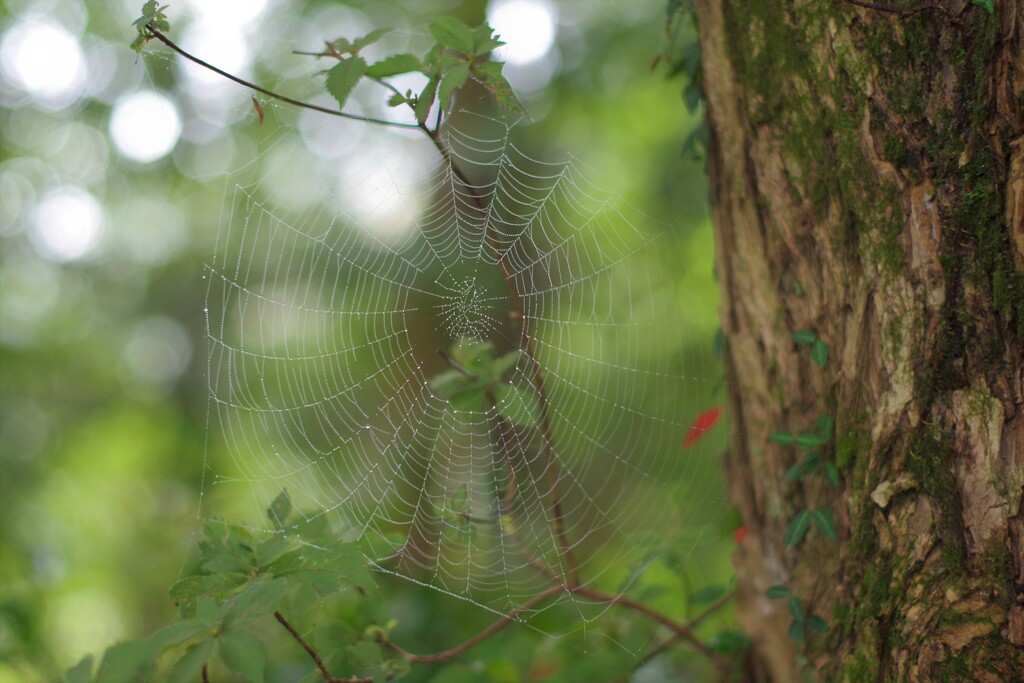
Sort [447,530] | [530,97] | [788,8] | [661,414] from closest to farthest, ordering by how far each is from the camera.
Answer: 1. [788,8]
2. [447,530]
3. [661,414]
4. [530,97]

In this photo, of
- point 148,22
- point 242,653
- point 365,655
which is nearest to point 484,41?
point 148,22

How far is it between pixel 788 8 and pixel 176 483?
706 cm

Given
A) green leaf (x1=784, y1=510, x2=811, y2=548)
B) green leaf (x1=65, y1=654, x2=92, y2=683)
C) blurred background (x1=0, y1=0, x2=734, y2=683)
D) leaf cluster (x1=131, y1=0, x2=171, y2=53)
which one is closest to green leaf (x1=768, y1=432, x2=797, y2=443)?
green leaf (x1=784, y1=510, x2=811, y2=548)

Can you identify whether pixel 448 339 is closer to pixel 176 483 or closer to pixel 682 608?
pixel 682 608

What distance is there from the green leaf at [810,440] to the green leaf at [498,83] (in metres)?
1.02

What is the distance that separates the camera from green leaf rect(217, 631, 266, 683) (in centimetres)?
119

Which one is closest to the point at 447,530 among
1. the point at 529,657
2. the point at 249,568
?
the point at 529,657

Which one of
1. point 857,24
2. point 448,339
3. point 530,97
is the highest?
point 530,97

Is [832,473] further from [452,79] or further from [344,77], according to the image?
[344,77]

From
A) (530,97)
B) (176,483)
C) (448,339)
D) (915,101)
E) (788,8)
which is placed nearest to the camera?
(915,101)

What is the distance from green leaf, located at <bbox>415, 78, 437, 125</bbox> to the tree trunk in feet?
2.45

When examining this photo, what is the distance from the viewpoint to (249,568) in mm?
1477

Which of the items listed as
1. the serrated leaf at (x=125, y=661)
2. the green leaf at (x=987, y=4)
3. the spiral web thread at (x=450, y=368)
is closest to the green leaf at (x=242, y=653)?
the serrated leaf at (x=125, y=661)

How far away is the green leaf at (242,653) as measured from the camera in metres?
1.19
